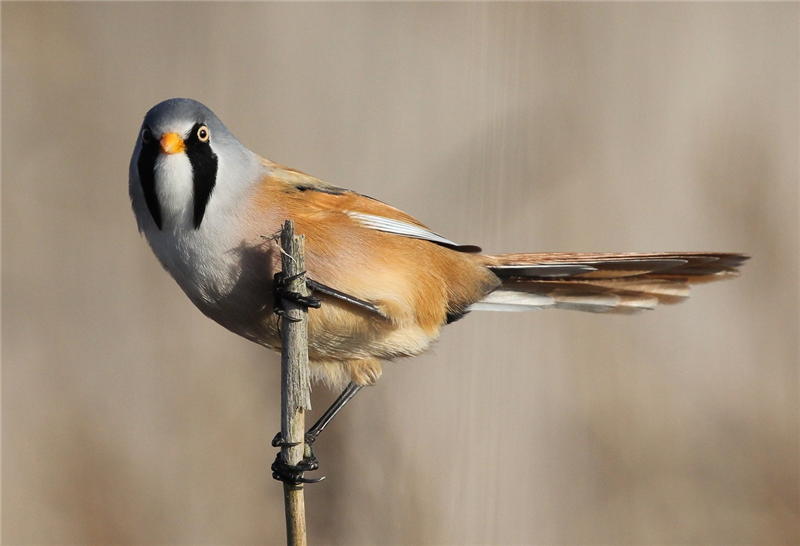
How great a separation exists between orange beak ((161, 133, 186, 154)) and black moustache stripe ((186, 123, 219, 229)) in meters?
0.03

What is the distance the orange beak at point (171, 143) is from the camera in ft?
6.93

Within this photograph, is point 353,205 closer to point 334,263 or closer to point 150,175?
point 334,263

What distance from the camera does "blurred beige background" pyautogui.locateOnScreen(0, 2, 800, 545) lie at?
348 centimetres

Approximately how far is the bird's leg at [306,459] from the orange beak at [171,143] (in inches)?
34.2

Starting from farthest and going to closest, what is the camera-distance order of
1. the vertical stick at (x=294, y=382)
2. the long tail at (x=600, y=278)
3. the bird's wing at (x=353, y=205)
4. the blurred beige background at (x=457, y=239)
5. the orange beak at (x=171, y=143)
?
the blurred beige background at (x=457, y=239) < the long tail at (x=600, y=278) < the bird's wing at (x=353, y=205) < the orange beak at (x=171, y=143) < the vertical stick at (x=294, y=382)

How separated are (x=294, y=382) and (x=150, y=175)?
2.48 ft

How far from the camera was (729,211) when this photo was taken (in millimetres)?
3576

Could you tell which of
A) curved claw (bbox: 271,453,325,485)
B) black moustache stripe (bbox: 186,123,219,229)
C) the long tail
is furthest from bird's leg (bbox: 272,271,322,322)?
the long tail

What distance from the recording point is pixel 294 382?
2.00 m

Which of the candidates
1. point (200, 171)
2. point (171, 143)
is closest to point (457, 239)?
point (200, 171)

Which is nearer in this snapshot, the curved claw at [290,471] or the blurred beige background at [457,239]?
the curved claw at [290,471]

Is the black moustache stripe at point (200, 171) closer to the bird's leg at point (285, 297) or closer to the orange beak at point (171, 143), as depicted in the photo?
the orange beak at point (171, 143)

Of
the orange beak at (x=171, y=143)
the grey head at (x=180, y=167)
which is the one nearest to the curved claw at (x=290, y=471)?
the grey head at (x=180, y=167)

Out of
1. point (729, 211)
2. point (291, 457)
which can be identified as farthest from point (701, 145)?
point (291, 457)
